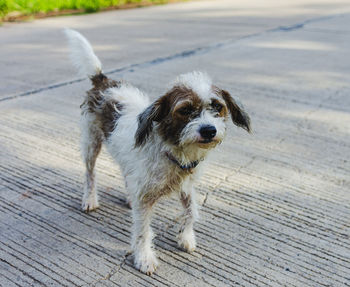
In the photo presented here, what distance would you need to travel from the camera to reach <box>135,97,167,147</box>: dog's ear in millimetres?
2750

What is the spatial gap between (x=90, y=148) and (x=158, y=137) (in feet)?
3.95

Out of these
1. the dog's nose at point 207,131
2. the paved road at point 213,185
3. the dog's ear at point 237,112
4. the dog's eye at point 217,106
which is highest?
the dog's eye at point 217,106

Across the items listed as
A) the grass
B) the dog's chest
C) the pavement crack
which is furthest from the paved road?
the grass

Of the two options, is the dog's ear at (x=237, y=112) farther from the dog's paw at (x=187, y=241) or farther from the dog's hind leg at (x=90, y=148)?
the dog's hind leg at (x=90, y=148)

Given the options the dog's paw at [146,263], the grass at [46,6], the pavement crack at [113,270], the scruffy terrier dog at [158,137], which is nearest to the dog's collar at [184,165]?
the scruffy terrier dog at [158,137]

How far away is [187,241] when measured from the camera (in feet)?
10.3

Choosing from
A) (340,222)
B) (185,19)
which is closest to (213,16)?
(185,19)

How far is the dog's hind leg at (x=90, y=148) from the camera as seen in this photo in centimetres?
371

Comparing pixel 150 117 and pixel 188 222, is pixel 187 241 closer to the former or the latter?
pixel 188 222

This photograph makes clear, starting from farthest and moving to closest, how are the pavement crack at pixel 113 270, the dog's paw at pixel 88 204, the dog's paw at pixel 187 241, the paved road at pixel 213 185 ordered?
the dog's paw at pixel 88 204, the dog's paw at pixel 187 241, the paved road at pixel 213 185, the pavement crack at pixel 113 270

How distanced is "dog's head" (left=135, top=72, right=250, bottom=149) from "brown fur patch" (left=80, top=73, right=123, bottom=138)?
29.5 inches

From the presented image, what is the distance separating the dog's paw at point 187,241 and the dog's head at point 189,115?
86 cm

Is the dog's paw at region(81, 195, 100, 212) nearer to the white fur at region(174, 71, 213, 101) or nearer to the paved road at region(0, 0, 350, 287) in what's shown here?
the paved road at region(0, 0, 350, 287)

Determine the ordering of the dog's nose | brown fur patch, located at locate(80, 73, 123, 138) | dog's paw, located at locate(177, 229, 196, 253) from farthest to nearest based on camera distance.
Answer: brown fur patch, located at locate(80, 73, 123, 138) → dog's paw, located at locate(177, 229, 196, 253) → the dog's nose
